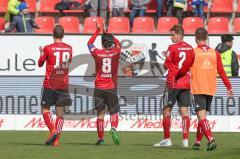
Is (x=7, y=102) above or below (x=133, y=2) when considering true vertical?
below

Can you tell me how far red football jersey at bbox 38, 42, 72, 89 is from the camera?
1563 cm

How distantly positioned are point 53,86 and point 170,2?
11006 millimetres

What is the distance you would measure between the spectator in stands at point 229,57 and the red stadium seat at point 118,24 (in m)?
5.10

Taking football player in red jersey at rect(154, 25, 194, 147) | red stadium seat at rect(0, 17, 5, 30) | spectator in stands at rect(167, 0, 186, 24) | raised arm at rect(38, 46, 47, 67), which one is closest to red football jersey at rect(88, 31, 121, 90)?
raised arm at rect(38, 46, 47, 67)

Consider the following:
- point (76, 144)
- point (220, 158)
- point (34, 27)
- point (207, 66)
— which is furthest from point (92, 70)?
point (220, 158)

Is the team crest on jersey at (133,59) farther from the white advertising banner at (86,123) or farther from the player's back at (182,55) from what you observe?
the player's back at (182,55)

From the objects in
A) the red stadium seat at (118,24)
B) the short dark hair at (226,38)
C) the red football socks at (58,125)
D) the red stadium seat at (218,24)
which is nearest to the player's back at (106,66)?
the red football socks at (58,125)

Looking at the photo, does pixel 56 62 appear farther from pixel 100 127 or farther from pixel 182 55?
pixel 182 55

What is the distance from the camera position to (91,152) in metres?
14.3

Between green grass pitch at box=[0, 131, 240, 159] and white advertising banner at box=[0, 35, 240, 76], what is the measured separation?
9.13 feet

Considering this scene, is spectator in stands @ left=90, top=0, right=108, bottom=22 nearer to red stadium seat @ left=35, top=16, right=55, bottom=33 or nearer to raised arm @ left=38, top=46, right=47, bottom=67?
red stadium seat @ left=35, top=16, right=55, bottom=33

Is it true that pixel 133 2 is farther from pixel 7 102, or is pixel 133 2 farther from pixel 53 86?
pixel 53 86

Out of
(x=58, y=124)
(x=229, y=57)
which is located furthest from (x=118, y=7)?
(x=58, y=124)

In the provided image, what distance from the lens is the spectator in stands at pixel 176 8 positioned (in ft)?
83.9
